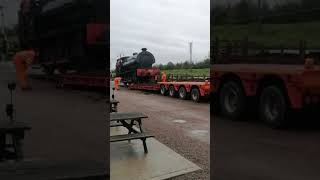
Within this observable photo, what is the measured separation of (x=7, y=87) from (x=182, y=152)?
3511 millimetres

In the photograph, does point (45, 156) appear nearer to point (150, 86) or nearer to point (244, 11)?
point (244, 11)

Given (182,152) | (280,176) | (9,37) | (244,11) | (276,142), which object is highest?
(244,11)

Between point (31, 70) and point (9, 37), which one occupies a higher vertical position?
point (9, 37)

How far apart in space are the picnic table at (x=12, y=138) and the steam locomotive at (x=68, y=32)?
43cm

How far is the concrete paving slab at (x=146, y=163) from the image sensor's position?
4.61m

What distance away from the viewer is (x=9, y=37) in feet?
8.82

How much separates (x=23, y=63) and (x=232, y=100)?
141 centimetres

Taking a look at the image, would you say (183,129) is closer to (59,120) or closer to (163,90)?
(59,120)

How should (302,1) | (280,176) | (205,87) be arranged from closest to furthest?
(302,1) < (280,176) < (205,87)

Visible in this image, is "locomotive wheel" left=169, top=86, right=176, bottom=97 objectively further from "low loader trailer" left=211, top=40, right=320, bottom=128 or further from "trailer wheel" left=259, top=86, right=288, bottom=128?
"trailer wheel" left=259, top=86, right=288, bottom=128

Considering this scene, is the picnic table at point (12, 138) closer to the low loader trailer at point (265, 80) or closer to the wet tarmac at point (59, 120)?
the wet tarmac at point (59, 120)

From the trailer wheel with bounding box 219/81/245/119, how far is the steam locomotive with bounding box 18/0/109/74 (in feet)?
2.77

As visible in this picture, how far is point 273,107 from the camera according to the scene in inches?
109

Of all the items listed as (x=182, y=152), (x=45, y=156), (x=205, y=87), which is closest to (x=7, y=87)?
(x=45, y=156)
